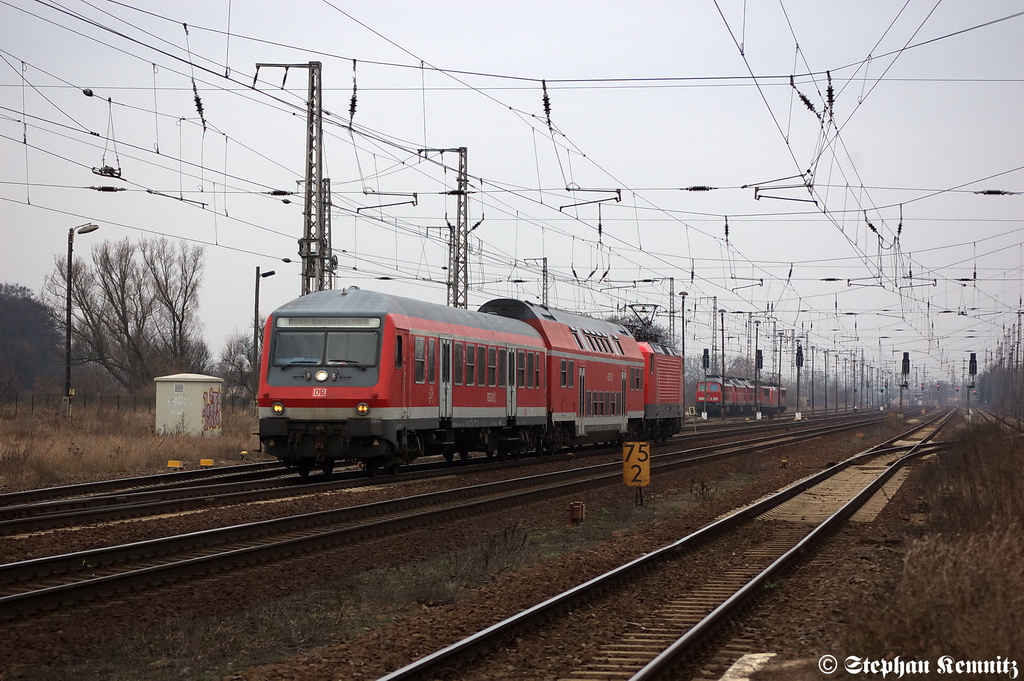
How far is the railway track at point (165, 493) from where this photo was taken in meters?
15.6

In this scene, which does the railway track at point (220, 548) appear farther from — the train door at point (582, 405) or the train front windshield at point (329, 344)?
the train door at point (582, 405)

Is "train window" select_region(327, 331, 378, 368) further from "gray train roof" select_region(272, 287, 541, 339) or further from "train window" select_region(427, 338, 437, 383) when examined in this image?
"train window" select_region(427, 338, 437, 383)

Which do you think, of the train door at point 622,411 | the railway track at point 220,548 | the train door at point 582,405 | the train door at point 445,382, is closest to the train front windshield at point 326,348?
the train door at point 445,382

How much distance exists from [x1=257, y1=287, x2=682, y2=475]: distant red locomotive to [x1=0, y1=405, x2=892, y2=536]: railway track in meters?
0.66

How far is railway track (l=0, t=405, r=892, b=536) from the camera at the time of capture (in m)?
15.6

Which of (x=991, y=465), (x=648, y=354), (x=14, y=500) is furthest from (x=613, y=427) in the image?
(x=14, y=500)

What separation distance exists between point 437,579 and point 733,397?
262ft

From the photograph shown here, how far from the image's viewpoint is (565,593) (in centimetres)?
1012

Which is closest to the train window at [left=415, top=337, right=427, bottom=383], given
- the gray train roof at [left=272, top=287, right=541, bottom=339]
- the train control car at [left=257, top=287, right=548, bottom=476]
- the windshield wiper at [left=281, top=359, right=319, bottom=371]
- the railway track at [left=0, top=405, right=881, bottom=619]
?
the train control car at [left=257, top=287, right=548, bottom=476]

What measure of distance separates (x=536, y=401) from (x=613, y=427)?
21.8ft

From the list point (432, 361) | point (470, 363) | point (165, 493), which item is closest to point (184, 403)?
point (470, 363)

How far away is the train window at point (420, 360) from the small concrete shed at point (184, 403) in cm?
1124

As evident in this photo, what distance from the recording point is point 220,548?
13.0m

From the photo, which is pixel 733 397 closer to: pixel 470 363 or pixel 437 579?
pixel 470 363
